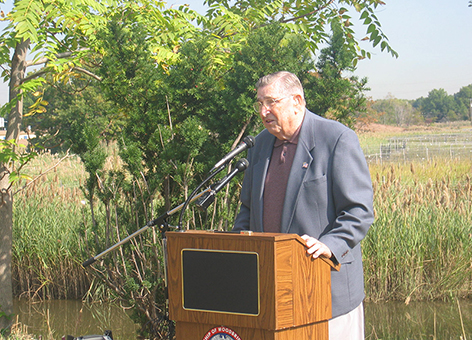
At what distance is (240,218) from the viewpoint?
284 centimetres

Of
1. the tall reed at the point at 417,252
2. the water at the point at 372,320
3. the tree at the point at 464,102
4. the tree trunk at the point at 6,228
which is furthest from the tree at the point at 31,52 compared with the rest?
the tree at the point at 464,102

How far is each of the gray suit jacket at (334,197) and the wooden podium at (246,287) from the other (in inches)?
8.7

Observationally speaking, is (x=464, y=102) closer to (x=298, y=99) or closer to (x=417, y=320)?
(x=417, y=320)

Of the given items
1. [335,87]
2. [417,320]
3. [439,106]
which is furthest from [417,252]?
[439,106]

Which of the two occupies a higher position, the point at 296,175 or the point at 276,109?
the point at 276,109

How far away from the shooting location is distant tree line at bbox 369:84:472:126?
295ft

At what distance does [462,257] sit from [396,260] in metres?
0.79

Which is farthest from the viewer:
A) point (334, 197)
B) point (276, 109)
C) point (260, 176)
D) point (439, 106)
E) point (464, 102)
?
point (439, 106)

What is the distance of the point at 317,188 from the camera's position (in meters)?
2.44

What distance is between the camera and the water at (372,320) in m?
5.73

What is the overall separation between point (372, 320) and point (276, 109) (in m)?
4.28

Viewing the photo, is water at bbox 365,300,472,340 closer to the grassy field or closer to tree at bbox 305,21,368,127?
the grassy field

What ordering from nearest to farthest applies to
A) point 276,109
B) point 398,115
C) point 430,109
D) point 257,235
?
1. point 257,235
2. point 276,109
3. point 398,115
4. point 430,109

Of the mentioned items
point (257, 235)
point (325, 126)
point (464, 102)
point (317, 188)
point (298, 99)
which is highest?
point (464, 102)
